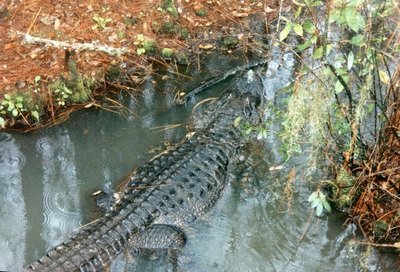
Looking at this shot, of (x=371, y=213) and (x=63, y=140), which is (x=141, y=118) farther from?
(x=371, y=213)

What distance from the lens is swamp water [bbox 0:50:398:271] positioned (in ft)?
14.8

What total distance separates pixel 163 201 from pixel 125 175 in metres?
0.71

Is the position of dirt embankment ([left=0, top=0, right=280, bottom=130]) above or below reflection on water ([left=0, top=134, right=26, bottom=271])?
above

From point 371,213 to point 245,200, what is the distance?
1.24 m

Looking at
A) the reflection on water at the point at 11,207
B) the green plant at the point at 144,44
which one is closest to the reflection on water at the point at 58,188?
the reflection on water at the point at 11,207

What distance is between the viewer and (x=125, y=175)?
5309 mm

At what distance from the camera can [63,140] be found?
5621 mm

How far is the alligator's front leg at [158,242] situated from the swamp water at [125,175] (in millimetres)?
84

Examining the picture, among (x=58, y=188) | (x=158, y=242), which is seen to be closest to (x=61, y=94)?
(x=58, y=188)

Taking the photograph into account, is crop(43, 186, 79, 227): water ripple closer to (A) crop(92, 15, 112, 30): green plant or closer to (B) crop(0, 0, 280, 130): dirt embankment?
(B) crop(0, 0, 280, 130): dirt embankment

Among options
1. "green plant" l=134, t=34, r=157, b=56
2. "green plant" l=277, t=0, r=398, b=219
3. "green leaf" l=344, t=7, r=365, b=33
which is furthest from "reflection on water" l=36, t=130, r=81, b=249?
"green leaf" l=344, t=7, r=365, b=33

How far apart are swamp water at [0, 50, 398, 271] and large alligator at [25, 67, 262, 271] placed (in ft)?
0.48

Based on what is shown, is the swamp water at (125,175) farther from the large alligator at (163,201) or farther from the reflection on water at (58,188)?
the large alligator at (163,201)

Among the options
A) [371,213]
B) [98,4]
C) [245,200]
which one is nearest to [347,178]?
[371,213]
